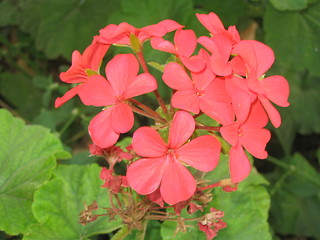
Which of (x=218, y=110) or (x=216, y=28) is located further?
(x=216, y=28)

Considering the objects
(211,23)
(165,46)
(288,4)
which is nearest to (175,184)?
(165,46)

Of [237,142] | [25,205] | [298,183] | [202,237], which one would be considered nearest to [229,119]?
[237,142]

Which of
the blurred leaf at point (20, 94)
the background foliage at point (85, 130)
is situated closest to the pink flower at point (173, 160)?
the background foliage at point (85, 130)

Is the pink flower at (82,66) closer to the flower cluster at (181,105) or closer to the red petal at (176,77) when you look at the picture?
the flower cluster at (181,105)

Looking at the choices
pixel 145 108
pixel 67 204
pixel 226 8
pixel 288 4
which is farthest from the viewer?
pixel 226 8

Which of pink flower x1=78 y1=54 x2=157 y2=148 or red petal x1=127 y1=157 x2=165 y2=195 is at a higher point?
pink flower x1=78 y1=54 x2=157 y2=148

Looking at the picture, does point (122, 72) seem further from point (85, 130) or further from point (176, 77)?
point (85, 130)

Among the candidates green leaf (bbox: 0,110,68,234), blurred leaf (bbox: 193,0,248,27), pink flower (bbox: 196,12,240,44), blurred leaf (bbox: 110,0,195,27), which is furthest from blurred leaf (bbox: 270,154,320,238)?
pink flower (bbox: 196,12,240,44)

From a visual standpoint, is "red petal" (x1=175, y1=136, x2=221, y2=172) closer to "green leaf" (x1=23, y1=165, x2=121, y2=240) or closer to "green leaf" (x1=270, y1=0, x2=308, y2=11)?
"green leaf" (x1=23, y1=165, x2=121, y2=240)
